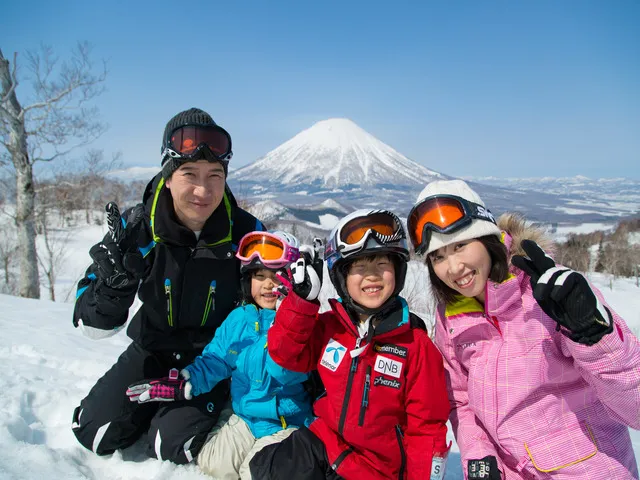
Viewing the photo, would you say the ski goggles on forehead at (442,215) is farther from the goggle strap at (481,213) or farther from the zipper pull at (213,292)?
the zipper pull at (213,292)

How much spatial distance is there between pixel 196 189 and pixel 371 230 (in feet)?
4.97

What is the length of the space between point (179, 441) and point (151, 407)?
53 centimetres

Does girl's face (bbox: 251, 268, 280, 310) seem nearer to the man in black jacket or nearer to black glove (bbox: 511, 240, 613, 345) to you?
the man in black jacket

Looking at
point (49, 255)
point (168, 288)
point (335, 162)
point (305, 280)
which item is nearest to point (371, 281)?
point (305, 280)

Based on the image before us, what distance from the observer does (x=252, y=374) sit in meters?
2.78

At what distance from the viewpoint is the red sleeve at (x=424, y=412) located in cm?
216

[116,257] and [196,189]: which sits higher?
[196,189]

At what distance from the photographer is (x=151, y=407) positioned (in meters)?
3.06

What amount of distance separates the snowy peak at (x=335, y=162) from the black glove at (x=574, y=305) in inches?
5017

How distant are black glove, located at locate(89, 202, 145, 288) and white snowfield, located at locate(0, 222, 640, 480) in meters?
1.21

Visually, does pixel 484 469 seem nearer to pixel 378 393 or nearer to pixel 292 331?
pixel 378 393

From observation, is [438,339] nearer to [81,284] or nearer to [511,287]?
[511,287]

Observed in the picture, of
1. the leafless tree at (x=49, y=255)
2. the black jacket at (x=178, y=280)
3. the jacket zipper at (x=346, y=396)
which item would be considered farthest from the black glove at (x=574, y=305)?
the leafless tree at (x=49, y=255)

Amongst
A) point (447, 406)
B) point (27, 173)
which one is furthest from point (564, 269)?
point (27, 173)
